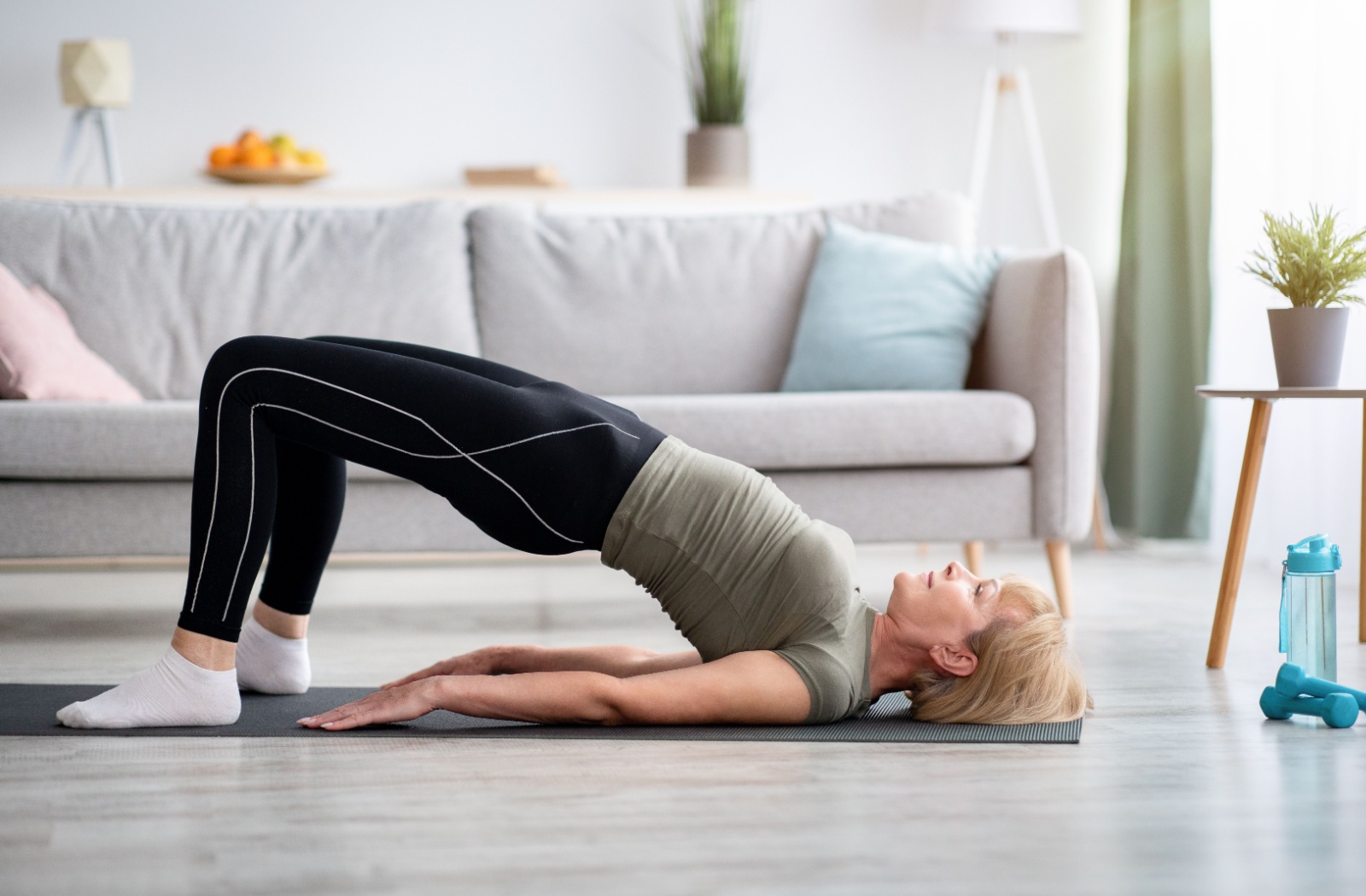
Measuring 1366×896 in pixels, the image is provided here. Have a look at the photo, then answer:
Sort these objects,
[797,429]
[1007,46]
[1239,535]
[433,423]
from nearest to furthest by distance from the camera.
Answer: [433,423], [1239,535], [797,429], [1007,46]

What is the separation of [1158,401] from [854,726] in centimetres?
265

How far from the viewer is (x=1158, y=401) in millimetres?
4164

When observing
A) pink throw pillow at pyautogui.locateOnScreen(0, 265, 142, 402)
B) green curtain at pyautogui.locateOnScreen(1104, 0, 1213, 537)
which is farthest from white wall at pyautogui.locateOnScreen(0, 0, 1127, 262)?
pink throw pillow at pyautogui.locateOnScreen(0, 265, 142, 402)

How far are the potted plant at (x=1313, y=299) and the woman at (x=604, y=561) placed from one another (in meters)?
0.80

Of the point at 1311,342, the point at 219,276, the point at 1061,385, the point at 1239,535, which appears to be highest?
the point at 219,276

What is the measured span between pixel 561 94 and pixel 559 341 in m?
1.60

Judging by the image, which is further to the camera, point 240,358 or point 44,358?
point 44,358

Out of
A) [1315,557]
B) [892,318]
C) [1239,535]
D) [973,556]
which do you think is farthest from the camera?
[973,556]

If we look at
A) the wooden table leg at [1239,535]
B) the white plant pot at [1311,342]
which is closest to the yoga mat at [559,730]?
the wooden table leg at [1239,535]

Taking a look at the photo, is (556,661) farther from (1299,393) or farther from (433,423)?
(1299,393)

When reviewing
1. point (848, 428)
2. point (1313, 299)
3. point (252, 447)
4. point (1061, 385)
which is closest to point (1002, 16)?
point (1061, 385)

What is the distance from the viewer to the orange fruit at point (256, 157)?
13.9ft

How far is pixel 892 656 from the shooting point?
6.01 feet

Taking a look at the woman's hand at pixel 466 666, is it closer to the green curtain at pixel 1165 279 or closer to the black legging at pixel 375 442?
the black legging at pixel 375 442
